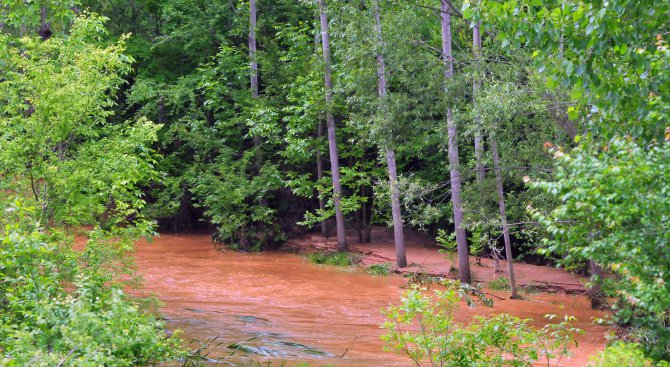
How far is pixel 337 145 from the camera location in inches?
981

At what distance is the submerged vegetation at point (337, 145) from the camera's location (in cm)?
592

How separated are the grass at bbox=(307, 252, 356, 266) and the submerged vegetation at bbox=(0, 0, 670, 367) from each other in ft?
0.34

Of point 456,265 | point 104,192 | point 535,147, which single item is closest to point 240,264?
point 456,265

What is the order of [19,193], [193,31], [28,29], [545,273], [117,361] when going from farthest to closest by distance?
1. [193,31]
2. [545,273]
3. [28,29]
4. [19,193]
5. [117,361]

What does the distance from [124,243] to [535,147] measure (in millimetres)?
8623

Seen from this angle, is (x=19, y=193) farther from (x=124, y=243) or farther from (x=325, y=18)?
(x=325, y=18)

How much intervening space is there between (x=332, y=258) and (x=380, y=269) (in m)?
2.35

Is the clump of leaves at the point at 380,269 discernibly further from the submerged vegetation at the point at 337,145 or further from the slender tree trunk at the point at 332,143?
the slender tree trunk at the point at 332,143

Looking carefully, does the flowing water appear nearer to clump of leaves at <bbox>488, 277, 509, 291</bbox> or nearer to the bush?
clump of leaves at <bbox>488, 277, 509, 291</bbox>

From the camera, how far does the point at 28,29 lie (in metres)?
16.6

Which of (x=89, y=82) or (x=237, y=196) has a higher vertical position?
(x=89, y=82)

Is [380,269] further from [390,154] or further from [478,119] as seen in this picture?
[478,119]

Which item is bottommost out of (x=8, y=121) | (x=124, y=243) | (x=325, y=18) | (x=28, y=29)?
(x=124, y=243)

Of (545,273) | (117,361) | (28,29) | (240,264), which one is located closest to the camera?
(117,361)
